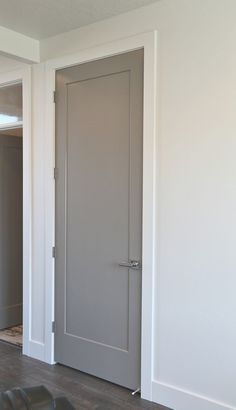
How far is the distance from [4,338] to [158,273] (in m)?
2.19

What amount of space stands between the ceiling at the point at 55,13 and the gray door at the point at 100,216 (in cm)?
33

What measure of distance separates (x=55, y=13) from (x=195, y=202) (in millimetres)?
1746

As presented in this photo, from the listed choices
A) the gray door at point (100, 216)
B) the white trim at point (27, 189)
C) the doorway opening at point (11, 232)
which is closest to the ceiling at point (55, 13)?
the gray door at point (100, 216)

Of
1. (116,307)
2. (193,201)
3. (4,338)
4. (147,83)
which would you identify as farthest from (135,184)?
(4,338)

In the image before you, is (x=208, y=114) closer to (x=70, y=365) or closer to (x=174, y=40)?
(x=174, y=40)

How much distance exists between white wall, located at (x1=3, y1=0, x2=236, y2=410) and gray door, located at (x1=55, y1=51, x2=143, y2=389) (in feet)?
0.78

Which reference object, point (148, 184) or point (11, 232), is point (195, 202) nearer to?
point (148, 184)

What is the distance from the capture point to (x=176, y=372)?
2998mm

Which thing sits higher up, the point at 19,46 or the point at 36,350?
the point at 19,46

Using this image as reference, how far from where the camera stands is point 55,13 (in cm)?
319

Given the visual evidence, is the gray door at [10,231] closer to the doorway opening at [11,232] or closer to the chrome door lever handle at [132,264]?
the doorway opening at [11,232]

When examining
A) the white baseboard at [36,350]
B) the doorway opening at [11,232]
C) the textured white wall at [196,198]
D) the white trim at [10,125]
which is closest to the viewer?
the textured white wall at [196,198]

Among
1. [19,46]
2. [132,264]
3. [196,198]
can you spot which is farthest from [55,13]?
[132,264]

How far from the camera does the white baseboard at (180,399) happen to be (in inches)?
111
